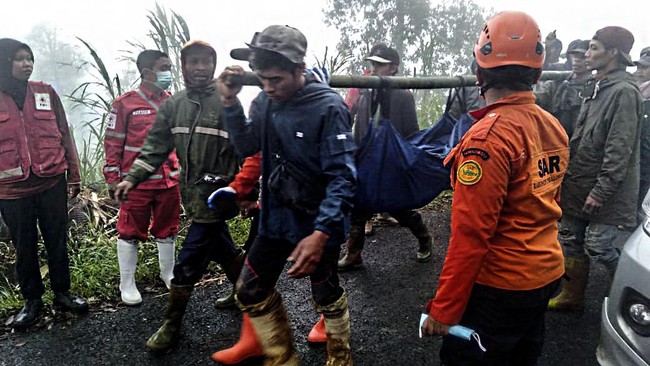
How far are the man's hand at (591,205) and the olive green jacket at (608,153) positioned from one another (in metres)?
0.03

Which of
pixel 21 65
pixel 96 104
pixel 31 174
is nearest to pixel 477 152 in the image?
pixel 31 174

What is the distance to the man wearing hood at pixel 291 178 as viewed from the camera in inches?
80.7

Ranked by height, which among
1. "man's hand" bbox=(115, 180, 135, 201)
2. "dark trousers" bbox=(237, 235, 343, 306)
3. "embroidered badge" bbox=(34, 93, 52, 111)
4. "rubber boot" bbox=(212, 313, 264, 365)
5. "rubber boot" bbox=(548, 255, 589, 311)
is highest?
"embroidered badge" bbox=(34, 93, 52, 111)

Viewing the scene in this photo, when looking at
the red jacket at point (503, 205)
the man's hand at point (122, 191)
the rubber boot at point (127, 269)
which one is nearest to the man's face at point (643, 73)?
the red jacket at point (503, 205)

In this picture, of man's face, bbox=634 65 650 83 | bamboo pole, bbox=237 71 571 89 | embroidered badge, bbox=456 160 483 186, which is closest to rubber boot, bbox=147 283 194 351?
bamboo pole, bbox=237 71 571 89

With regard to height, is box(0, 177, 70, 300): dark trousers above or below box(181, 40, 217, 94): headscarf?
below

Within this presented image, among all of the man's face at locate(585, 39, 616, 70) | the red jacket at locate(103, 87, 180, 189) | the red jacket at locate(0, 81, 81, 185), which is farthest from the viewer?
the red jacket at locate(103, 87, 180, 189)

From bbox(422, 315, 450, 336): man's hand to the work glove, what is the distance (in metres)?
1.41

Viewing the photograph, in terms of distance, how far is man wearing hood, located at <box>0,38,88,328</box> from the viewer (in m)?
3.17

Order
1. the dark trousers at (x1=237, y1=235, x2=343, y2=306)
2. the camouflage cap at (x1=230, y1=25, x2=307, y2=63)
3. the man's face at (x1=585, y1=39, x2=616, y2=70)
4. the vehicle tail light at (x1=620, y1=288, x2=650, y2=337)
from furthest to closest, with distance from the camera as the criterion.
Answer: the man's face at (x1=585, y1=39, x2=616, y2=70), the dark trousers at (x1=237, y1=235, x2=343, y2=306), the camouflage cap at (x1=230, y1=25, x2=307, y2=63), the vehicle tail light at (x1=620, y1=288, x2=650, y2=337)

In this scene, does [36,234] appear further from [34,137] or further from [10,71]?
[10,71]

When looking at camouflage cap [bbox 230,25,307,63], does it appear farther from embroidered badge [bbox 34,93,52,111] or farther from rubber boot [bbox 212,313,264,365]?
embroidered badge [bbox 34,93,52,111]

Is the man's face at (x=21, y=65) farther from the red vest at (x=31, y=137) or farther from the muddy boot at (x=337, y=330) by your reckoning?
the muddy boot at (x=337, y=330)

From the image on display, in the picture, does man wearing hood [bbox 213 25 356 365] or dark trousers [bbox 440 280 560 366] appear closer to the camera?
dark trousers [bbox 440 280 560 366]
